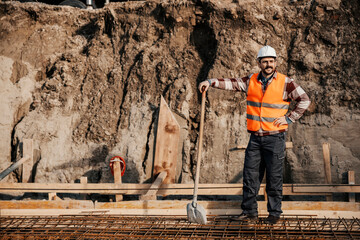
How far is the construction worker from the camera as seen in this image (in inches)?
185

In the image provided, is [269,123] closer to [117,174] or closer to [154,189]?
[154,189]

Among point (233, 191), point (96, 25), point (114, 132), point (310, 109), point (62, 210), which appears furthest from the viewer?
point (96, 25)

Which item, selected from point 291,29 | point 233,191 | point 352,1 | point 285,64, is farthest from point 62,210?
point 352,1

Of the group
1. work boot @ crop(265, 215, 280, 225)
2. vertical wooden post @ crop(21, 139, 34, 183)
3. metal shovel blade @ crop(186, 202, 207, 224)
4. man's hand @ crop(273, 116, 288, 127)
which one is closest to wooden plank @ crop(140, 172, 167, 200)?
metal shovel blade @ crop(186, 202, 207, 224)

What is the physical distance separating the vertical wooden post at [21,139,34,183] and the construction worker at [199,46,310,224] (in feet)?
16.7

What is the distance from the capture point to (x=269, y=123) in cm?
470

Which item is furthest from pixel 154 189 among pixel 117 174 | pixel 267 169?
pixel 267 169

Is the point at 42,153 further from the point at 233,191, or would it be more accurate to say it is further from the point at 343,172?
the point at 343,172

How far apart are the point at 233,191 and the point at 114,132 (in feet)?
11.0

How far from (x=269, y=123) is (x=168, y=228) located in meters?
1.87

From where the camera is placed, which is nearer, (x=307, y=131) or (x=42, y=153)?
(x=307, y=131)

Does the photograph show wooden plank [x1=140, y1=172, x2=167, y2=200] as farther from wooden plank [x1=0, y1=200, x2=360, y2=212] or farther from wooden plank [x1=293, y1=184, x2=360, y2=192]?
wooden plank [x1=293, y1=184, x2=360, y2=192]

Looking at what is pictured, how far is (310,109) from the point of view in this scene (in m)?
8.00

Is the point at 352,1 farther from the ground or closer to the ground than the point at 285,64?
farther from the ground
